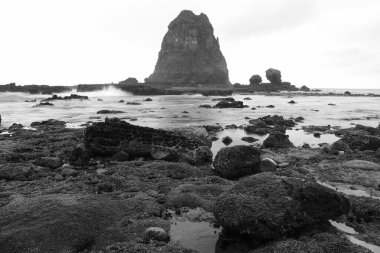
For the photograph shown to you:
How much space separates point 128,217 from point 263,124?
23410 millimetres

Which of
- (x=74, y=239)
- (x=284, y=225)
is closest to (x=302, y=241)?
(x=284, y=225)

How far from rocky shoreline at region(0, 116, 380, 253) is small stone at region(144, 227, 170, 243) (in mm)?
25

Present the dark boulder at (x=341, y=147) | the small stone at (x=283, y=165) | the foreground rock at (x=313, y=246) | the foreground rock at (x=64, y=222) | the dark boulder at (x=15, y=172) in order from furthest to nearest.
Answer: the dark boulder at (x=341, y=147), the small stone at (x=283, y=165), the dark boulder at (x=15, y=172), the foreground rock at (x=64, y=222), the foreground rock at (x=313, y=246)

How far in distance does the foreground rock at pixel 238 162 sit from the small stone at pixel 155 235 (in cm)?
595

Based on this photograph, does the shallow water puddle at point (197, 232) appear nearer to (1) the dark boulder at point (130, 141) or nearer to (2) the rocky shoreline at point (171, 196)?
(2) the rocky shoreline at point (171, 196)

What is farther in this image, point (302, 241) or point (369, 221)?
point (369, 221)

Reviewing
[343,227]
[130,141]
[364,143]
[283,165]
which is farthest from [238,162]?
[364,143]

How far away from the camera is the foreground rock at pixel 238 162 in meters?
13.1

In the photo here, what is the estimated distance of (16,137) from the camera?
2308 centimetres

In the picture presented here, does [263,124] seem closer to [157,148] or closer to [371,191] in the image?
[157,148]

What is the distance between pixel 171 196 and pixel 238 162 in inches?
156

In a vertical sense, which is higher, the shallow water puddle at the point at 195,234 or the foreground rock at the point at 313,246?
the foreground rock at the point at 313,246

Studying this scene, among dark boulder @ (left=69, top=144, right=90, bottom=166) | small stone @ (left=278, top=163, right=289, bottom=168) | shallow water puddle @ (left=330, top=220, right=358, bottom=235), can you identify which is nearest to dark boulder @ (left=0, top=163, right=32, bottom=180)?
dark boulder @ (left=69, top=144, right=90, bottom=166)

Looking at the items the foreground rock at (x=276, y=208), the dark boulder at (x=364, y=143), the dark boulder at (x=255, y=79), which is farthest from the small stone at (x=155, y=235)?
the dark boulder at (x=255, y=79)
